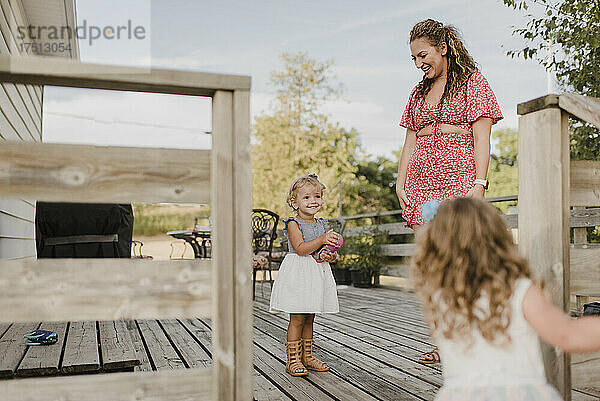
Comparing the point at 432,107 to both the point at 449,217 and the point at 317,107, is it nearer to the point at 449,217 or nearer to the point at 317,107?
the point at 449,217

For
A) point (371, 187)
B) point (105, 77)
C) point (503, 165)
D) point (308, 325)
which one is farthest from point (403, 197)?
point (503, 165)

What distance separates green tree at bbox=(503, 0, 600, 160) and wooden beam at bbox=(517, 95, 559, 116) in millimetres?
4201

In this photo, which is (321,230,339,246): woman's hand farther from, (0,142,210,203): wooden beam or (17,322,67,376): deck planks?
(0,142,210,203): wooden beam

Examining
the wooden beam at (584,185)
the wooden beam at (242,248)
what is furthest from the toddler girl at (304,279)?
the wooden beam at (242,248)

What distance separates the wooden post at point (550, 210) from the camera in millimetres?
1840

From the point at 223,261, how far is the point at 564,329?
0.82 m

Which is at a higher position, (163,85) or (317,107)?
(317,107)

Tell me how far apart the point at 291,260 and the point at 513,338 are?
1723 mm

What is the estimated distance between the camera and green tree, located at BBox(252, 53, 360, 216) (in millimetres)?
14500

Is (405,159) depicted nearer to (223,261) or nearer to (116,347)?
(223,261)

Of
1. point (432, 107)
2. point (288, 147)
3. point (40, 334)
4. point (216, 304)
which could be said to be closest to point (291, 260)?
point (432, 107)

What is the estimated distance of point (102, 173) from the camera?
4.93ft

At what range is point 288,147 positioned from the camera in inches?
585

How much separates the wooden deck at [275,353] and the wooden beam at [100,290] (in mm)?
1114
